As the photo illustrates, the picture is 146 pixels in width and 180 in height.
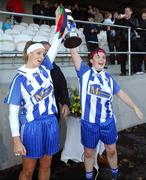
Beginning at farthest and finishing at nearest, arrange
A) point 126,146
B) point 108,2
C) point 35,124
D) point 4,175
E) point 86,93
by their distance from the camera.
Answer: point 108,2
point 126,146
point 4,175
point 86,93
point 35,124

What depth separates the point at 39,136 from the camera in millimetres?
3221

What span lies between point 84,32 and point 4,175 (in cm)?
418

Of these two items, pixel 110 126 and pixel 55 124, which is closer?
pixel 55 124

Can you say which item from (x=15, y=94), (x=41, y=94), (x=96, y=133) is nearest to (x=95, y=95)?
(x=96, y=133)

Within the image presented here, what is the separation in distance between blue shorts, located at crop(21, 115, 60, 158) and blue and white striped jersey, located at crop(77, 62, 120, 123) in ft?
2.28

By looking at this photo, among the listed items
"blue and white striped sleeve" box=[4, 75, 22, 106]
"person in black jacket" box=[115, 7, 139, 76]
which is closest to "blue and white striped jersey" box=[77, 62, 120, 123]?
"blue and white striped sleeve" box=[4, 75, 22, 106]

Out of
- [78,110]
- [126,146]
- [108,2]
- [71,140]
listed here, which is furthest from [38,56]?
[108,2]

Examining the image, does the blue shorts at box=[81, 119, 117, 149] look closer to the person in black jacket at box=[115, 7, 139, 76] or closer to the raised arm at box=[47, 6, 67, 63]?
the raised arm at box=[47, 6, 67, 63]

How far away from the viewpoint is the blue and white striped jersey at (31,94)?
3.14 meters

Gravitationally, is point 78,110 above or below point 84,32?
below

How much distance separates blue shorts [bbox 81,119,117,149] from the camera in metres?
3.90

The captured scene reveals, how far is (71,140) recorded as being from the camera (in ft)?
16.2

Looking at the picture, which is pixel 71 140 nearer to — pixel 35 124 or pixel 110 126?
pixel 110 126

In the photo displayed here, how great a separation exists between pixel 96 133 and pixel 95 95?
453 millimetres
